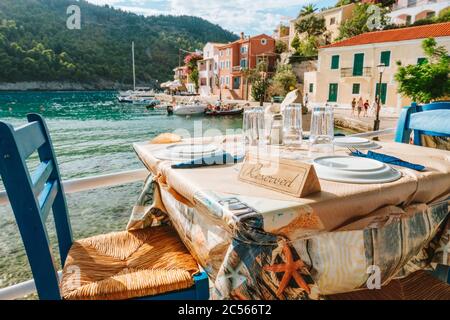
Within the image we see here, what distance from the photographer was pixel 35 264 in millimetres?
892

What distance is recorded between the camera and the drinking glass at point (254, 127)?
1.48m

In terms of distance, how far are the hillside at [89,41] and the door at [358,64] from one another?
23309 millimetres

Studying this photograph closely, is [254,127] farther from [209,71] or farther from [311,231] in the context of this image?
[209,71]

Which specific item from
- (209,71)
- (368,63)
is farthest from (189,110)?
(368,63)

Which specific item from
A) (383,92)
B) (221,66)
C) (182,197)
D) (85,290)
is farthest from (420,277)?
(221,66)

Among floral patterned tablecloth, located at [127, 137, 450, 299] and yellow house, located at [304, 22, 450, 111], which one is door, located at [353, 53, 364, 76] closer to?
yellow house, located at [304, 22, 450, 111]

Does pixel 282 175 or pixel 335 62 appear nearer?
pixel 282 175

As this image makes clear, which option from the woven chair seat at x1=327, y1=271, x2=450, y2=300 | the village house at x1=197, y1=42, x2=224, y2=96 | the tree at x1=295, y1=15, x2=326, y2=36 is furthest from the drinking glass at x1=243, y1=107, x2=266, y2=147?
the village house at x1=197, y1=42, x2=224, y2=96

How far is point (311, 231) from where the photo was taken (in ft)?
2.47

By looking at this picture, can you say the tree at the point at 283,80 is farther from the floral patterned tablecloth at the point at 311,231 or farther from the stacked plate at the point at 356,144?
the floral patterned tablecloth at the point at 311,231

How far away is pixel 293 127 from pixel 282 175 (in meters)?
0.78

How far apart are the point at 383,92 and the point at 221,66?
2174 cm

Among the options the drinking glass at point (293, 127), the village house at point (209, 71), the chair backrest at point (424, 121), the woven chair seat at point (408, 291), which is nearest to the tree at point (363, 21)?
the village house at point (209, 71)
